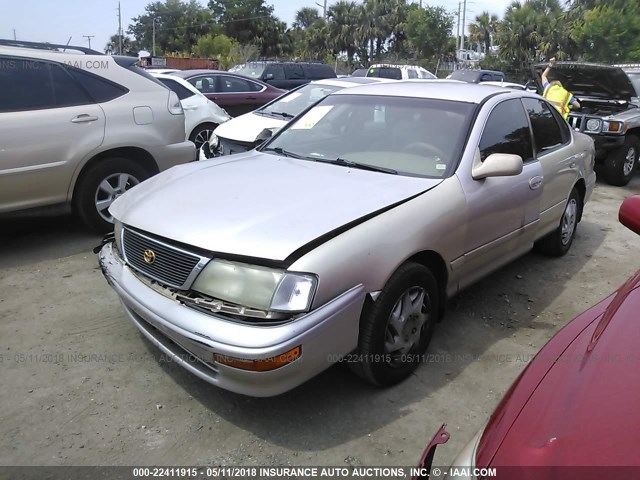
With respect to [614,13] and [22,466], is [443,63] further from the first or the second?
A: [22,466]

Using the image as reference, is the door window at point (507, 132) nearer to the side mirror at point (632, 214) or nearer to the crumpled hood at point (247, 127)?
the side mirror at point (632, 214)

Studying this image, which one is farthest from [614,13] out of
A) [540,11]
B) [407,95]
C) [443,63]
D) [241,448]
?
[241,448]

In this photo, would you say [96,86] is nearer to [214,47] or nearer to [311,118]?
[311,118]

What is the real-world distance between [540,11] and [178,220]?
5147cm

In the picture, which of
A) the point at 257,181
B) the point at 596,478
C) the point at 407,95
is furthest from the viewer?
the point at 407,95

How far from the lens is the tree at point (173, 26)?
60125mm

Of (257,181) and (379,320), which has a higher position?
(257,181)

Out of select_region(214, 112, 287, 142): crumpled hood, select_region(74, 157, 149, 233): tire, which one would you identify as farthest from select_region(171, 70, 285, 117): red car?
select_region(74, 157, 149, 233): tire

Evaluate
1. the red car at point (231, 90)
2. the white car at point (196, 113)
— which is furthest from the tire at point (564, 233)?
the red car at point (231, 90)

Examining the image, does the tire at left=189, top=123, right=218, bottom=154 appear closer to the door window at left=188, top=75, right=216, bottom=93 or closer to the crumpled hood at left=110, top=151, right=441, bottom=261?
the door window at left=188, top=75, right=216, bottom=93

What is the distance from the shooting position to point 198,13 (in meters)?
62.1

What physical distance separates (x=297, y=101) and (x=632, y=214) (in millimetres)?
5330

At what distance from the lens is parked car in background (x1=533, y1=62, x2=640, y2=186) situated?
8031 mm

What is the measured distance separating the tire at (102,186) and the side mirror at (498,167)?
10.7 feet
